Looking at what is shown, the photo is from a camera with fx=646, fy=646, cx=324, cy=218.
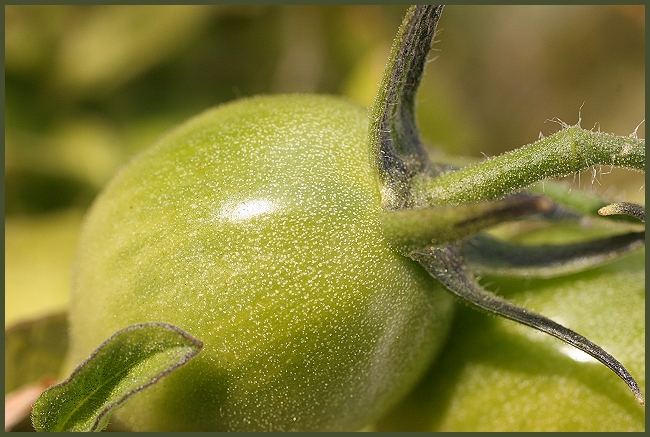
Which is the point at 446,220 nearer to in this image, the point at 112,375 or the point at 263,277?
the point at 263,277

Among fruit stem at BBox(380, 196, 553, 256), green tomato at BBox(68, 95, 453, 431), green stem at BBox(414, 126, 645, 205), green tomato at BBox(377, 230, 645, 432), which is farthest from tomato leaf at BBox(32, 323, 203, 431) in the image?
green tomato at BBox(377, 230, 645, 432)

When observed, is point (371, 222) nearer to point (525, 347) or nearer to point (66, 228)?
point (525, 347)

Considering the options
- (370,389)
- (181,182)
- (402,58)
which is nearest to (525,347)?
(370,389)

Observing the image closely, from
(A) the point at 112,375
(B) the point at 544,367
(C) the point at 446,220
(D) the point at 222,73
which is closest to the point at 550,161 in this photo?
(C) the point at 446,220

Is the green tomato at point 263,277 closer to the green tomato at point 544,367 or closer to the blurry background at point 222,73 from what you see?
the green tomato at point 544,367

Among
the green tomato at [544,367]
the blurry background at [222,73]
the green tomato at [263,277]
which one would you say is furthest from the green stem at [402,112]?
the blurry background at [222,73]

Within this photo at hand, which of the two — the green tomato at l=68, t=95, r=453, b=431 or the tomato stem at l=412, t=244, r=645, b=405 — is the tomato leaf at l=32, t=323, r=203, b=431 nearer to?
the green tomato at l=68, t=95, r=453, b=431
